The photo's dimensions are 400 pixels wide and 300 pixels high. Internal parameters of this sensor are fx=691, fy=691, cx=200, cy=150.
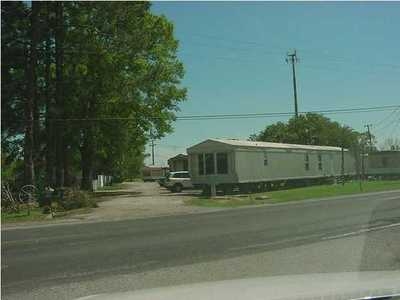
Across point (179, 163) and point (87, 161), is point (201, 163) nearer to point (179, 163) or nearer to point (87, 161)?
point (87, 161)

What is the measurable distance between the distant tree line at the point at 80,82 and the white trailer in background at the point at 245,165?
6.63 m

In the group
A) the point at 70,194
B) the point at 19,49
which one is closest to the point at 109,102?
the point at 19,49

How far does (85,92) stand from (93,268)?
32.9 metres

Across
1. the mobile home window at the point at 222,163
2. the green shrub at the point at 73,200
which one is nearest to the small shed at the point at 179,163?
the mobile home window at the point at 222,163

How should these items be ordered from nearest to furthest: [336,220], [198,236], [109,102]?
[198,236] → [336,220] → [109,102]

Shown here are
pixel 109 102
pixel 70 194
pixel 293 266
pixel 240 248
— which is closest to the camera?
pixel 293 266

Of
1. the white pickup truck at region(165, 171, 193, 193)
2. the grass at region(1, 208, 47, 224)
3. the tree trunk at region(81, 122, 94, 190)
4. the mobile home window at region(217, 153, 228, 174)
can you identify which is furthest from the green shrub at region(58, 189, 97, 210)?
the white pickup truck at region(165, 171, 193, 193)

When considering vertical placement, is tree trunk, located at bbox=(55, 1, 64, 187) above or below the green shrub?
above

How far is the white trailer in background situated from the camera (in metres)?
42.0

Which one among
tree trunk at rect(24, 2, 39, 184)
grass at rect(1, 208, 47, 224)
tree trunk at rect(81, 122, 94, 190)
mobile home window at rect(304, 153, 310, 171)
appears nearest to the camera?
grass at rect(1, 208, 47, 224)

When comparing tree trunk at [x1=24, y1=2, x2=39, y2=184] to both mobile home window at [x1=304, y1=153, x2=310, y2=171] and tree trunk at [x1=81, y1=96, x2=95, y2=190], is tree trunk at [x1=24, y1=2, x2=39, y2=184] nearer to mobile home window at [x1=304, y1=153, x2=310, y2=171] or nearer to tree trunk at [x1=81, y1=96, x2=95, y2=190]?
tree trunk at [x1=81, y1=96, x2=95, y2=190]

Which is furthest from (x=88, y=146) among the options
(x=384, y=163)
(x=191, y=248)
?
(x=384, y=163)

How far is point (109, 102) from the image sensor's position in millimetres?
46125

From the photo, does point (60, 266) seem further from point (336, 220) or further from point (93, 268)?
point (336, 220)
